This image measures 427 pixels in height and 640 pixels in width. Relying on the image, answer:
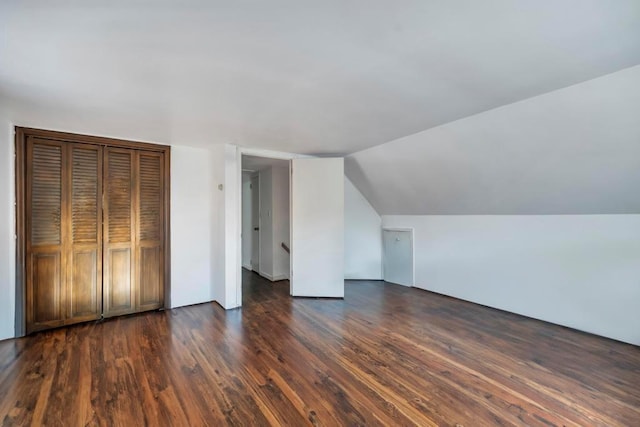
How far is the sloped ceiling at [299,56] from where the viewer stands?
130 cm

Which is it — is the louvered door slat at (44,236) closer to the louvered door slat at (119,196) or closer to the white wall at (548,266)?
the louvered door slat at (119,196)

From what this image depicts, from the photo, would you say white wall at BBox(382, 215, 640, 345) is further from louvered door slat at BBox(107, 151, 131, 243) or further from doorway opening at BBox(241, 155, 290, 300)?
louvered door slat at BBox(107, 151, 131, 243)

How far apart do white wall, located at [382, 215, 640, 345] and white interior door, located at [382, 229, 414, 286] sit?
0.38 m

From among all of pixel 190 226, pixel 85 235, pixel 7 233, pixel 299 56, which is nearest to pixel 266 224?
pixel 190 226

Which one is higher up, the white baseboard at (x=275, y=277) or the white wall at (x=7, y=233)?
the white wall at (x=7, y=233)

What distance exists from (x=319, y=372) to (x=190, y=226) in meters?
2.63

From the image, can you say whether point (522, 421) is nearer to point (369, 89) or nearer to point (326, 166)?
point (369, 89)

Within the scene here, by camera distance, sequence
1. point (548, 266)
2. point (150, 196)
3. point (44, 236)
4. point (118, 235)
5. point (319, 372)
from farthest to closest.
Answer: point (150, 196) → point (118, 235) → point (548, 266) → point (44, 236) → point (319, 372)

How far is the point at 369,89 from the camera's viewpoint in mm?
2092

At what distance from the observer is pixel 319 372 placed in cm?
220

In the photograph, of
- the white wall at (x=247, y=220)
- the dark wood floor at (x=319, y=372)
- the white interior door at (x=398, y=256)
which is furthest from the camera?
the white wall at (x=247, y=220)

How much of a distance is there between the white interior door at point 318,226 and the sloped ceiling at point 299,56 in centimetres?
150

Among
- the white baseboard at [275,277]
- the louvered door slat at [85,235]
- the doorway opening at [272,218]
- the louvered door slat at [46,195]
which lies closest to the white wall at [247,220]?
the doorway opening at [272,218]

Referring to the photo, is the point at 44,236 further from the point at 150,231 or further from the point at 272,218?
the point at 272,218
